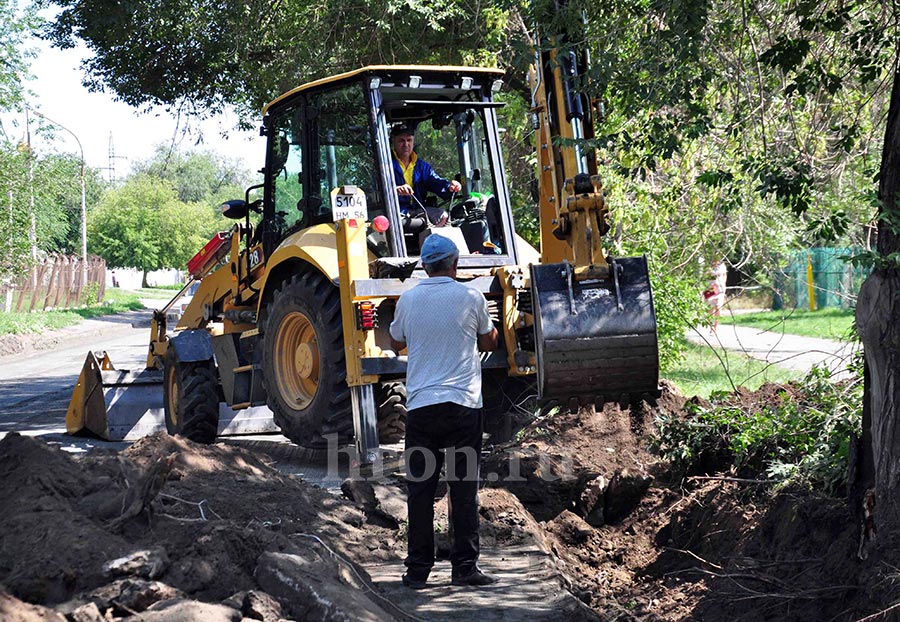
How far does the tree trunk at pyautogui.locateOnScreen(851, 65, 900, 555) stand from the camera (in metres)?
4.96

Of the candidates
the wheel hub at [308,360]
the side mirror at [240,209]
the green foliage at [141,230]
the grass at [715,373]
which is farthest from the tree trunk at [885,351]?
the green foliage at [141,230]

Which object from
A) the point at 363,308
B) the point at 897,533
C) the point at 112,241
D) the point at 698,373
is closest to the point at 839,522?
the point at 897,533

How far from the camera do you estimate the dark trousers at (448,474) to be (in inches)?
244

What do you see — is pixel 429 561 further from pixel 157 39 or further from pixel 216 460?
pixel 157 39

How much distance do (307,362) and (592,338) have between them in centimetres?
306

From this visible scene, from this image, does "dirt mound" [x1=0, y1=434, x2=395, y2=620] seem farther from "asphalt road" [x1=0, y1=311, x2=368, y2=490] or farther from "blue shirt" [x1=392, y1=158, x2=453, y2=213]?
"blue shirt" [x1=392, y1=158, x2=453, y2=213]

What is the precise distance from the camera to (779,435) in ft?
23.6

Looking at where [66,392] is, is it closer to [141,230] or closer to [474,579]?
[474,579]

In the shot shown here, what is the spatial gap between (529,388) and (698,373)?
7.00 metres

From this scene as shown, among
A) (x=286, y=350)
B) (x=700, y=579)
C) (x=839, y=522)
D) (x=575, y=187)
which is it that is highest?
(x=575, y=187)

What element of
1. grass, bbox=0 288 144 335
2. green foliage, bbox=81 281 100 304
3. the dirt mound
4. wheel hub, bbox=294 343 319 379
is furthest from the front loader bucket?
green foliage, bbox=81 281 100 304

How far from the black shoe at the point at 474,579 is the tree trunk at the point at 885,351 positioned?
2.08 meters

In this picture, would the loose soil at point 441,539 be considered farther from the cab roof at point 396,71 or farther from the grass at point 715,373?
the grass at point 715,373

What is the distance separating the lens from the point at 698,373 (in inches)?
635
